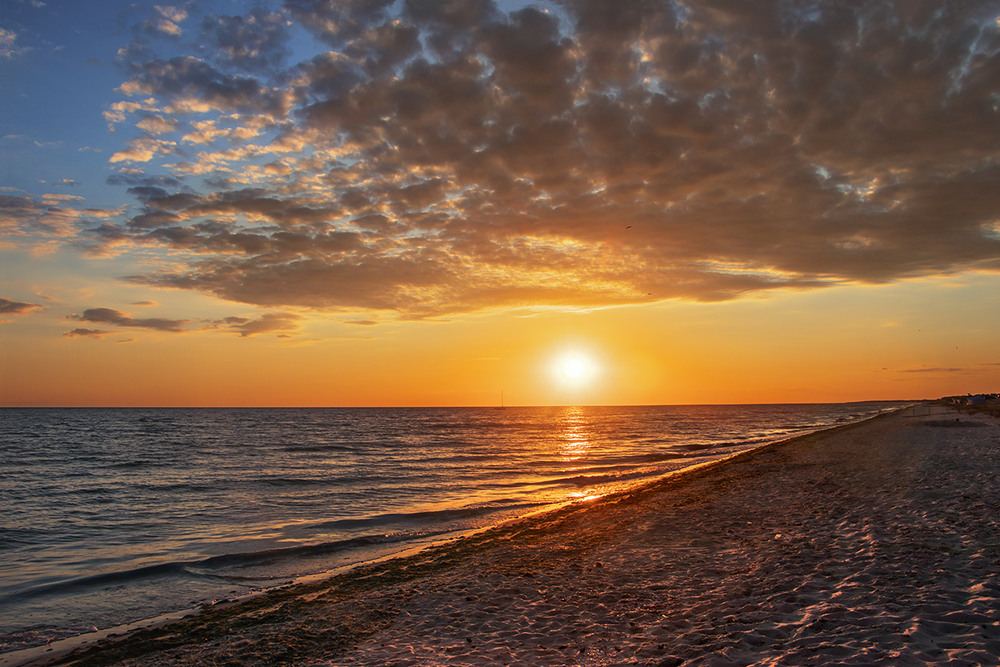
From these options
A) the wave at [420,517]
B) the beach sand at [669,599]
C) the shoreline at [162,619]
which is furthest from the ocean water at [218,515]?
the beach sand at [669,599]

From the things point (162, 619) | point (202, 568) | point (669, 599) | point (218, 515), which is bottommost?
point (218, 515)

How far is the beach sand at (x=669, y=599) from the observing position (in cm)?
722

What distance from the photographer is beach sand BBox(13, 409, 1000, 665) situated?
23.7 feet

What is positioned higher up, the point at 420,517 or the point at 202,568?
the point at 202,568

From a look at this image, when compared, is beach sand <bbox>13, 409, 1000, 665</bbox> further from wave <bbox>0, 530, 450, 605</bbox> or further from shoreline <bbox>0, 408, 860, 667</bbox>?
wave <bbox>0, 530, 450, 605</bbox>

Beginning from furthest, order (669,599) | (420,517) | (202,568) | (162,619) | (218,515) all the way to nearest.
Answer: (218,515)
(420,517)
(202,568)
(162,619)
(669,599)

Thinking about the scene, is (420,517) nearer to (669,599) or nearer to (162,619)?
(162,619)

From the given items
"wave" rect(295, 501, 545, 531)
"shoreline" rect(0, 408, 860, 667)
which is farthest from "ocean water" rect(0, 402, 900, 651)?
"shoreline" rect(0, 408, 860, 667)

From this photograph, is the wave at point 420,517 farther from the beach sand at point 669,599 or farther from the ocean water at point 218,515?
the beach sand at point 669,599

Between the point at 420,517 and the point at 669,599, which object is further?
the point at 420,517

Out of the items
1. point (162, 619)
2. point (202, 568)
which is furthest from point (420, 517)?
point (162, 619)

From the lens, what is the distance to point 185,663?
833cm

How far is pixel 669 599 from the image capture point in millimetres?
9328

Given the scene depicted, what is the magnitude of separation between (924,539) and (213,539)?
18475 millimetres
